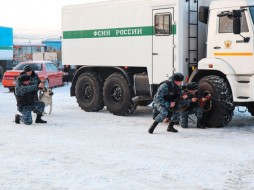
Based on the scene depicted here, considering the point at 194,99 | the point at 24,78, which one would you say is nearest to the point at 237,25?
the point at 194,99

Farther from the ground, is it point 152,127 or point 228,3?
point 228,3

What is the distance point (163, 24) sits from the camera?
12195 mm

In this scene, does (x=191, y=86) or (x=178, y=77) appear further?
(x=191, y=86)

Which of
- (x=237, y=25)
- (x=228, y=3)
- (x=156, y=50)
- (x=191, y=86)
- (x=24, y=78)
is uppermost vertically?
(x=228, y=3)

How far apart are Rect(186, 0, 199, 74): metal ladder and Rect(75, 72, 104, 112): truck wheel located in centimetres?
350

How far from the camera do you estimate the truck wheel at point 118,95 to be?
13.6m

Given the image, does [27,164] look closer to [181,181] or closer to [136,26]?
[181,181]

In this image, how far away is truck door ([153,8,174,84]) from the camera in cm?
1204

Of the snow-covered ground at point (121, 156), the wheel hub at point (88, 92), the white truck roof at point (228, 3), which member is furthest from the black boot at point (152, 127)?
the wheel hub at point (88, 92)

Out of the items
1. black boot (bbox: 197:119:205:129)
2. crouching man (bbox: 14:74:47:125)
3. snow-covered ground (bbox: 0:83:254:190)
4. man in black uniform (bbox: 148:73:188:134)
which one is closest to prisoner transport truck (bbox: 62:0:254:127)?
black boot (bbox: 197:119:205:129)

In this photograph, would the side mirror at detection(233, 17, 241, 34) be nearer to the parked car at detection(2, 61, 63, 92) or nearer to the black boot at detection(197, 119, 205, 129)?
the black boot at detection(197, 119, 205, 129)

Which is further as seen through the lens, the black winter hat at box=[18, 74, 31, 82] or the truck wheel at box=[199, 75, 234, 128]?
the black winter hat at box=[18, 74, 31, 82]

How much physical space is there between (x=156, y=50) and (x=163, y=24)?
0.67 metres

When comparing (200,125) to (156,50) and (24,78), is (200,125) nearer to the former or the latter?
(156,50)
